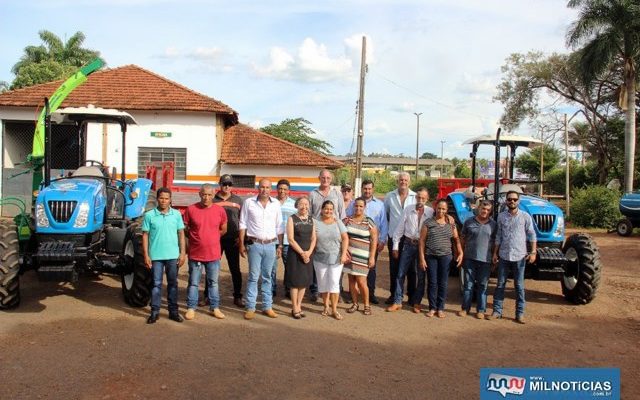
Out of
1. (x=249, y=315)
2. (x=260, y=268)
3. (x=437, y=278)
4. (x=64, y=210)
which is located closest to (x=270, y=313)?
(x=249, y=315)

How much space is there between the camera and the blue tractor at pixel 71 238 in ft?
19.8

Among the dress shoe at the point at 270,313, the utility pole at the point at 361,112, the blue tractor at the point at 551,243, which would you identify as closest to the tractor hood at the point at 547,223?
the blue tractor at the point at 551,243

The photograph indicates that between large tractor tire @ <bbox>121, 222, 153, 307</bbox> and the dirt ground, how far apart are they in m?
0.16

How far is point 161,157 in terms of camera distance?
61.0ft

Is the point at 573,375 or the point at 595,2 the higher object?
the point at 595,2

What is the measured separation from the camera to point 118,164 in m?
18.2

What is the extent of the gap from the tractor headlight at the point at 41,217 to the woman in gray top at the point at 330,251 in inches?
127

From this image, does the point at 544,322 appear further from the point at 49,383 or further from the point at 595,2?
the point at 595,2

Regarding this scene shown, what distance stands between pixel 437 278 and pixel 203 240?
2821 mm

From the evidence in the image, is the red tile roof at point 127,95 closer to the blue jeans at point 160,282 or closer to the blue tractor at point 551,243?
the blue tractor at point 551,243

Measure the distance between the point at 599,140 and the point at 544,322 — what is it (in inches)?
977

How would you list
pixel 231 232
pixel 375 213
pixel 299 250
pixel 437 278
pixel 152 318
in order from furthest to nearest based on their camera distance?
pixel 375 213
pixel 231 232
pixel 437 278
pixel 299 250
pixel 152 318

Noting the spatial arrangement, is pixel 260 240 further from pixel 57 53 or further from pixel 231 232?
pixel 57 53

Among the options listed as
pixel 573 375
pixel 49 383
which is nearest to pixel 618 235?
pixel 573 375
